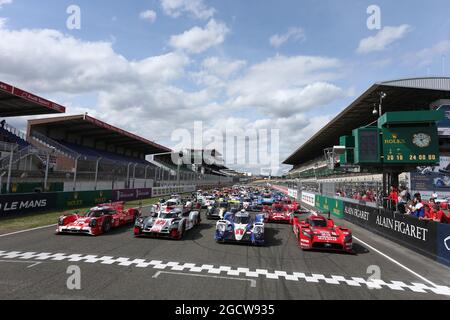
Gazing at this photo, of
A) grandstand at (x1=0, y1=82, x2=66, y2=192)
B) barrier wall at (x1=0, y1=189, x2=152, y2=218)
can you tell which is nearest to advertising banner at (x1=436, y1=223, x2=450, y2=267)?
barrier wall at (x1=0, y1=189, x2=152, y2=218)

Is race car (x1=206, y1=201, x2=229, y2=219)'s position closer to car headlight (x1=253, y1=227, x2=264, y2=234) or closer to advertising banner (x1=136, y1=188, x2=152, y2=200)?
car headlight (x1=253, y1=227, x2=264, y2=234)

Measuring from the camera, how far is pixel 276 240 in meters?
10.3

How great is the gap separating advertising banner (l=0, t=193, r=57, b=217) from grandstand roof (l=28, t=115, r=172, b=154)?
1789 cm

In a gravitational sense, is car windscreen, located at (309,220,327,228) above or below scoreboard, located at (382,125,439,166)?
below

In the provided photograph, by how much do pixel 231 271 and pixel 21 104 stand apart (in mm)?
28188

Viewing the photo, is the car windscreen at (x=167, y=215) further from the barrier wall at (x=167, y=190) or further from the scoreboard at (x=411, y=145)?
the barrier wall at (x=167, y=190)

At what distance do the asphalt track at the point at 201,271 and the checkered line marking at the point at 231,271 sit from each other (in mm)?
21

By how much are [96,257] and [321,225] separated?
716 centimetres

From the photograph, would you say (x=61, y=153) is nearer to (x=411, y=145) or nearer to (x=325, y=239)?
(x=325, y=239)

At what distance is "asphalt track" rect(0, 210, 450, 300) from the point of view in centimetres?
495
